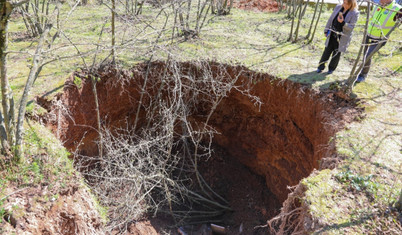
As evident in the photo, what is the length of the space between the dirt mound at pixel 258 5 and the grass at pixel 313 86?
3.10 metres

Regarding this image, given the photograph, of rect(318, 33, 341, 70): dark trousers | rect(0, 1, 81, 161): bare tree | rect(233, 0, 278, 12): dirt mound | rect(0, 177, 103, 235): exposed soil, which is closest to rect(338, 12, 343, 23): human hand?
rect(318, 33, 341, 70): dark trousers

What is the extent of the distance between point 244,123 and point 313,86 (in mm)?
2800

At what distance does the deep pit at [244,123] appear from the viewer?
6.53m

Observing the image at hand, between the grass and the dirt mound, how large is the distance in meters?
3.10

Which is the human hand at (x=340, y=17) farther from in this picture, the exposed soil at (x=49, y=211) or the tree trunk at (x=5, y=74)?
the exposed soil at (x=49, y=211)

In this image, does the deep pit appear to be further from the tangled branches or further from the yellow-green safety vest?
the yellow-green safety vest

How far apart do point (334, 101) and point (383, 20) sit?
1885 mm

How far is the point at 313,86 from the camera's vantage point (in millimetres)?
6871

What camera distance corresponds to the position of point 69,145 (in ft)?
23.9

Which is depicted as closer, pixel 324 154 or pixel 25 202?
pixel 25 202

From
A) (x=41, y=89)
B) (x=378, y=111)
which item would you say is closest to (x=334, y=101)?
(x=378, y=111)

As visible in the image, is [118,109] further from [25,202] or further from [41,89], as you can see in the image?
[25,202]

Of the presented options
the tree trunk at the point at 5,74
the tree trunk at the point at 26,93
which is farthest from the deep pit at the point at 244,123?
the tree trunk at the point at 5,74

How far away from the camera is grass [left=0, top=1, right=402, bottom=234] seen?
164 inches
